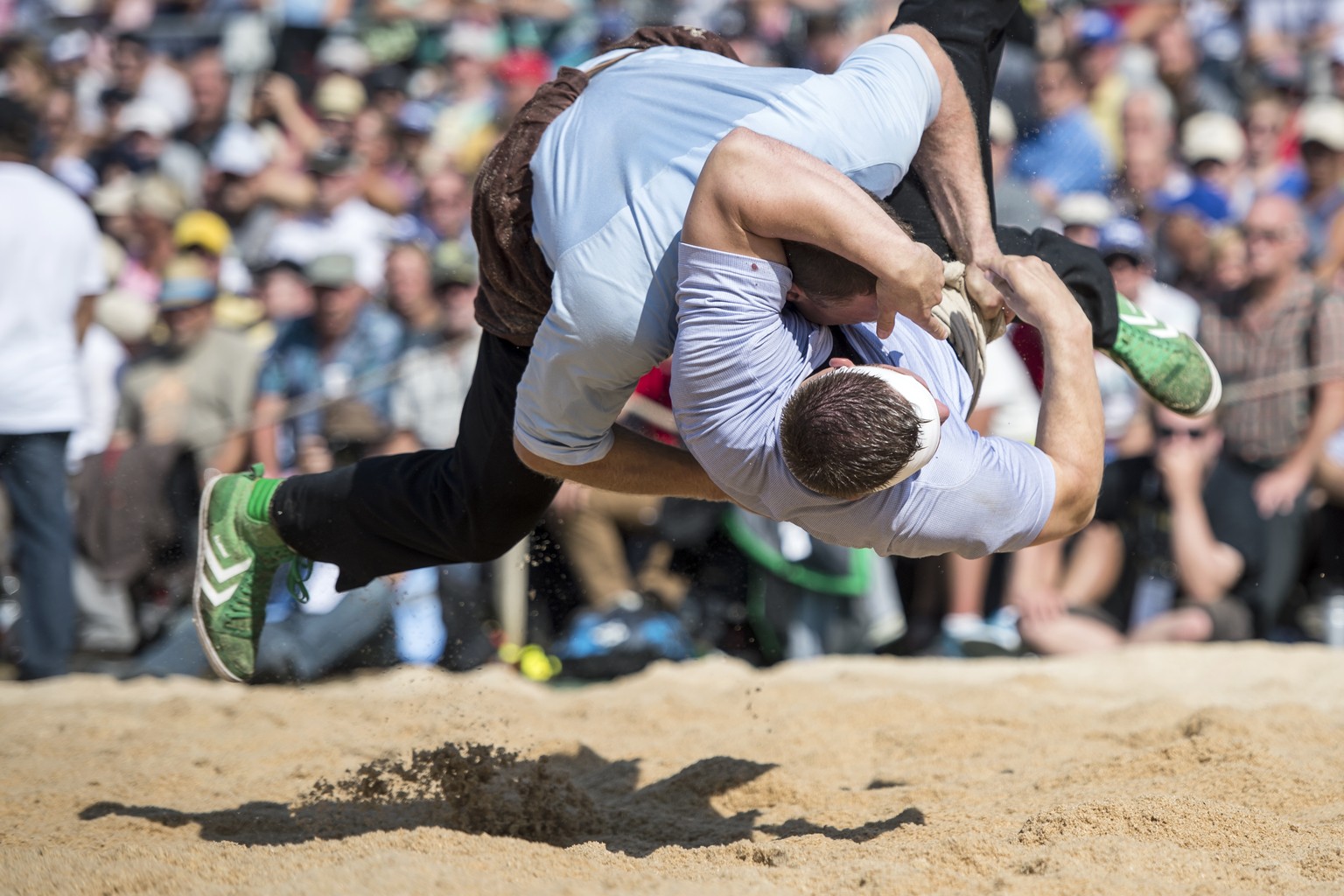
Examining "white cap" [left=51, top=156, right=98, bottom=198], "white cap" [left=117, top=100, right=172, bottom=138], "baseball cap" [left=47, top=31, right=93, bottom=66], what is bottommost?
"white cap" [left=51, top=156, right=98, bottom=198]

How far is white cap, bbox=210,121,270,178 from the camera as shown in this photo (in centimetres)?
910

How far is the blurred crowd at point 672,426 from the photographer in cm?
607

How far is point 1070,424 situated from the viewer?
3.04m

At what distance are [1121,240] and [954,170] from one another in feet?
9.01

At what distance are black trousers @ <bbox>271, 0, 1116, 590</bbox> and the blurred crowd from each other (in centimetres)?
99

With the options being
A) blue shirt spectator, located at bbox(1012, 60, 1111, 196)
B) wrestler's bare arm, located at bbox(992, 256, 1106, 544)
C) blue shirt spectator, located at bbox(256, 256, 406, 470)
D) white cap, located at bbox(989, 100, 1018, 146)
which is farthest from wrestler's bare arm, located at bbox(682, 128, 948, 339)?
blue shirt spectator, located at bbox(256, 256, 406, 470)

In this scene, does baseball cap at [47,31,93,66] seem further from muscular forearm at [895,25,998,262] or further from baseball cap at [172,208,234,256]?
muscular forearm at [895,25,998,262]

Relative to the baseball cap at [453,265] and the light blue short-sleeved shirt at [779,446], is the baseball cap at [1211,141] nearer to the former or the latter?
the baseball cap at [453,265]

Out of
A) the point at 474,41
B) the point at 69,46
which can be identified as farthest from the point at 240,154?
the point at 69,46

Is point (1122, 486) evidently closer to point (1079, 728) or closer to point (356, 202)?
point (1079, 728)

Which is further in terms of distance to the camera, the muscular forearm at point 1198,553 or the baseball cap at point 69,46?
the baseball cap at point 69,46

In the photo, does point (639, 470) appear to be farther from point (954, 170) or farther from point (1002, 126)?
point (1002, 126)

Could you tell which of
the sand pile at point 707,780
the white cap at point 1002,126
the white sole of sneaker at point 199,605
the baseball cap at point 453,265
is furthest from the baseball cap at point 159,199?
the white sole of sneaker at point 199,605

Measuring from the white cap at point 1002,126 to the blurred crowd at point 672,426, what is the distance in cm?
3
